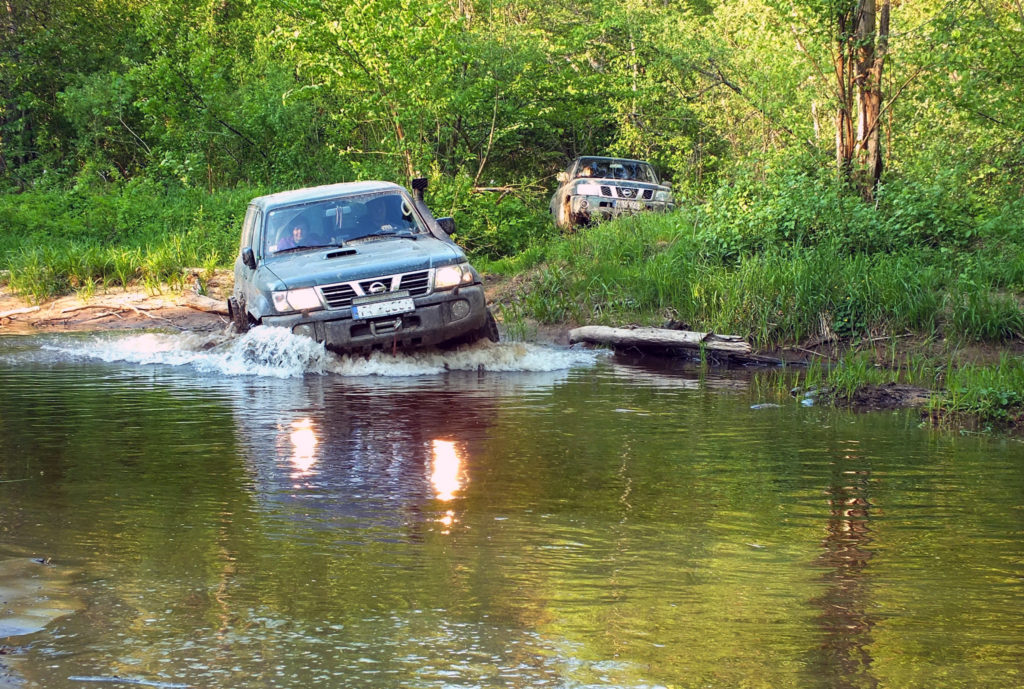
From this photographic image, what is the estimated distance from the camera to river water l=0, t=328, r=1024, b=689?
3.37 metres

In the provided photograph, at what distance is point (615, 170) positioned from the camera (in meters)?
23.2

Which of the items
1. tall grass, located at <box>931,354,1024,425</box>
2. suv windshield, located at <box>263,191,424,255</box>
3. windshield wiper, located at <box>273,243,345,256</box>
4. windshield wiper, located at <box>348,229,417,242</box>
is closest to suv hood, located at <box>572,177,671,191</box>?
suv windshield, located at <box>263,191,424,255</box>

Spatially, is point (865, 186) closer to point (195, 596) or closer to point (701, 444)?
point (701, 444)

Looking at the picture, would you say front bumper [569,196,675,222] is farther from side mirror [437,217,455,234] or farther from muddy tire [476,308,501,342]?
muddy tire [476,308,501,342]

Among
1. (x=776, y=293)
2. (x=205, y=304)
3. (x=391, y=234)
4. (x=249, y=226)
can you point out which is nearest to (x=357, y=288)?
(x=391, y=234)

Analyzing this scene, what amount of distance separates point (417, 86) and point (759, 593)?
17.2 meters

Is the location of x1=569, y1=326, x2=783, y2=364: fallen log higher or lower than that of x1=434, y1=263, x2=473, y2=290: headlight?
lower

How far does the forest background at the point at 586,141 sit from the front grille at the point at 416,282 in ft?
11.0

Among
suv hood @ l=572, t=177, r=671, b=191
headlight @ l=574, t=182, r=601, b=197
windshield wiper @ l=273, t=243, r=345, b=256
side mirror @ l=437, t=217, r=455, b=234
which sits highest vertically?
suv hood @ l=572, t=177, r=671, b=191

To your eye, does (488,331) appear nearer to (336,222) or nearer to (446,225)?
(446,225)

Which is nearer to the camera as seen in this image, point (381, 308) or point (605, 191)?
point (381, 308)

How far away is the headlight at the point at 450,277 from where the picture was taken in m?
10.3

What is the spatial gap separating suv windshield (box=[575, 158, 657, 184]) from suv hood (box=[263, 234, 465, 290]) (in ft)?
40.2

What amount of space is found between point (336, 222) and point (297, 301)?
150 centimetres
